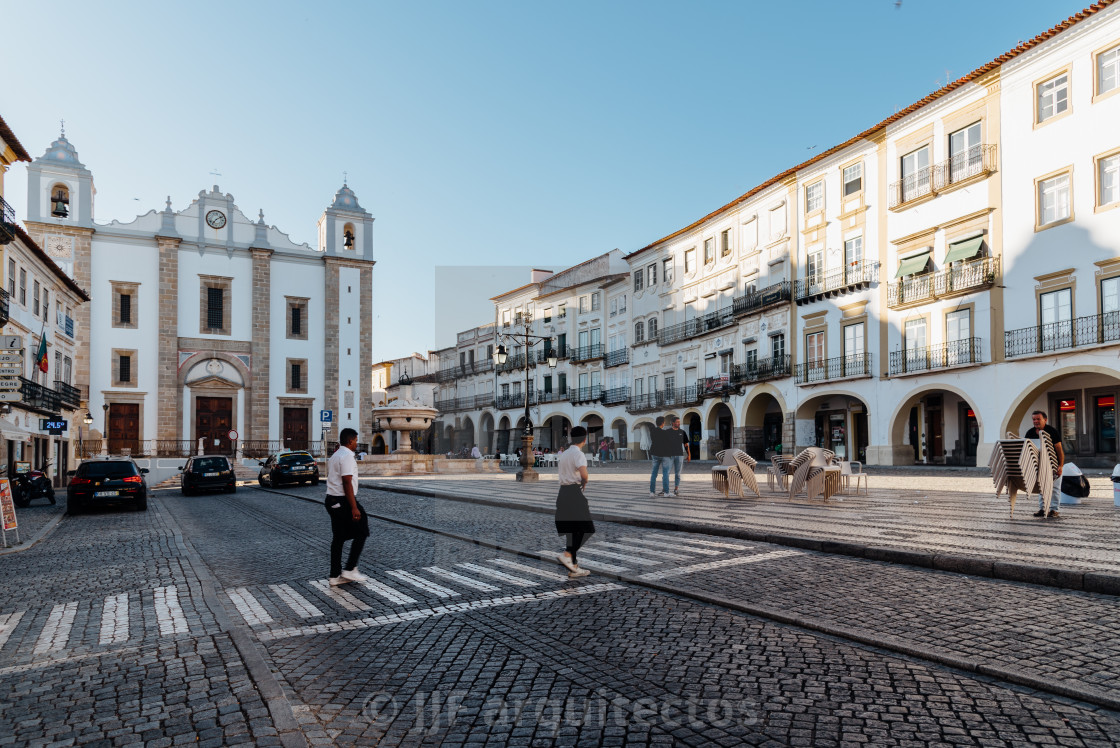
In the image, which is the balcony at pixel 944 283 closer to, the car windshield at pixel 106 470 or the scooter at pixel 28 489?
the car windshield at pixel 106 470

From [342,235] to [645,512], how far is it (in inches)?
1822

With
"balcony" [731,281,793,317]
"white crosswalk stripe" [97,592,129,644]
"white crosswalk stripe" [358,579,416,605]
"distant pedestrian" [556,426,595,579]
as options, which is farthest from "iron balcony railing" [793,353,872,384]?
"white crosswalk stripe" [97,592,129,644]

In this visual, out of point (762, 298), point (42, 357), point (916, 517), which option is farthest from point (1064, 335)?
point (42, 357)

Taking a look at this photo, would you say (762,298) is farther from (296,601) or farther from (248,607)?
(248,607)

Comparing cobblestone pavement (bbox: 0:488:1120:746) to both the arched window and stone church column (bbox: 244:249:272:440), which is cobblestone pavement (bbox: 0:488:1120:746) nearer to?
stone church column (bbox: 244:249:272:440)

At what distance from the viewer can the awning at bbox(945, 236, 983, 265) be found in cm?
2792

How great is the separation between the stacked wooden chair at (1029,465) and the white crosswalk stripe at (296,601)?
908 centimetres

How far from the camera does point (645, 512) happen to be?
45.3 ft

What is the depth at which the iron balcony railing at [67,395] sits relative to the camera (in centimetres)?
3634

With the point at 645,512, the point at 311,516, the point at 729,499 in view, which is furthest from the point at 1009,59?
the point at 311,516

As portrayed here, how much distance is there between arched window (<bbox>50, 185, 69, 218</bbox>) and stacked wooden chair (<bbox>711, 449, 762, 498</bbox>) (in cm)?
4481

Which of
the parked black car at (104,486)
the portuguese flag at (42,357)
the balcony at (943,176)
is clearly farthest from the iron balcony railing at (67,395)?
the balcony at (943,176)

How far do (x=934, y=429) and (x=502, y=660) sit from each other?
102 ft

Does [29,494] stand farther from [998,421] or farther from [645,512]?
[998,421]
